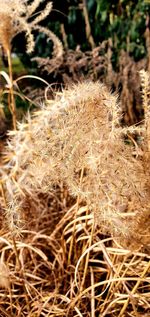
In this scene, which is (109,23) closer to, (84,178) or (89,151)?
(84,178)

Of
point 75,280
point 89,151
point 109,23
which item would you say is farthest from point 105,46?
point 89,151

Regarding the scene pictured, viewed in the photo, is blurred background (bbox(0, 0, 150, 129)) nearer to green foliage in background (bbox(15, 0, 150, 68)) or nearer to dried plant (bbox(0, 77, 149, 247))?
green foliage in background (bbox(15, 0, 150, 68))

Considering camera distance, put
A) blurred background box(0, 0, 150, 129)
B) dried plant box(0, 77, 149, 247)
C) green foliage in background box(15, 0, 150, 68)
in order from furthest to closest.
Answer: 1. green foliage in background box(15, 0, 150, 68)
2. blurred background box(0, 0, 150, 129)
3. dried plant box(0, 77, 149, 247)

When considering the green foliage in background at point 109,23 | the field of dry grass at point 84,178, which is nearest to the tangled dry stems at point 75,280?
the field of dry grass at point 84,178

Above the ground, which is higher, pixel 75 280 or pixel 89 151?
pixel 89 151

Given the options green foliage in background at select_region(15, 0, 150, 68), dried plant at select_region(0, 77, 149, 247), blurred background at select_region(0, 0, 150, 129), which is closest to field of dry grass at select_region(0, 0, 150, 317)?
dried plant at select_region(0, 77, 149, 247)

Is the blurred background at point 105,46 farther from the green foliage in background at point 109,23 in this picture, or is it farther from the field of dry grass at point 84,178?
the field of dry grass at point 84,178

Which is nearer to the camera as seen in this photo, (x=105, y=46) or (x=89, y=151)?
(x=89, y=151)

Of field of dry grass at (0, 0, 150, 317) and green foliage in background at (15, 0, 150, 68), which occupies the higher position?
green foliage in background at (15, 0, 150, 68)

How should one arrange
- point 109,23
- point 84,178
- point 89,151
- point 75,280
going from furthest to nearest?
1. point 109,23
2. point 75,280
3. point 84,178
4. point 89,151
